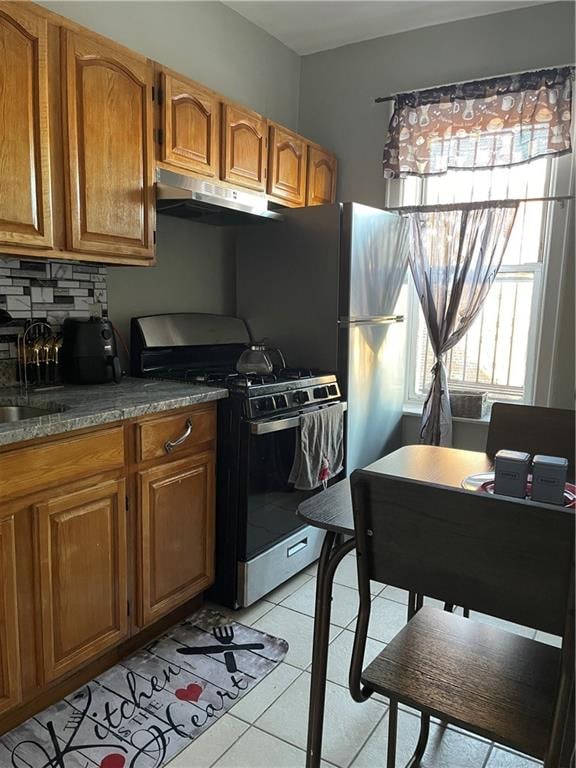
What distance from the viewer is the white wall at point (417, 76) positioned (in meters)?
2.81

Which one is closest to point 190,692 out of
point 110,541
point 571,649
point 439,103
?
point 110,541

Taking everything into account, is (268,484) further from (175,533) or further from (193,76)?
(193,76)

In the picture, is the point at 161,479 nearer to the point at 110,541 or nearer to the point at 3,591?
the point at 110,541

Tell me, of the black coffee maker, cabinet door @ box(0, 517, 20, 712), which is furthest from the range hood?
cabinet door @ box(0, 517, 20, 712)

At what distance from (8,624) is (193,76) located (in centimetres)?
254

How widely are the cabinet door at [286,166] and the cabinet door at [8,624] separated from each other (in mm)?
2060

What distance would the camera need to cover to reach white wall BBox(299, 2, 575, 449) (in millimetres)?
2807

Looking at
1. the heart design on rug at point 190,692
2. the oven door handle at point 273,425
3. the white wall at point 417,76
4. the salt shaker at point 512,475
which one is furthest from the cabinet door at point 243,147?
the heart design on rug at point 190,692

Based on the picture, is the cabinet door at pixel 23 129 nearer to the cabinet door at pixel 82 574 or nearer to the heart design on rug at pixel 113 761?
the cabinet door at pixel 82 574

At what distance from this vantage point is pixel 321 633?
134 cm

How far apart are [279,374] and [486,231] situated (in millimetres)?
1355

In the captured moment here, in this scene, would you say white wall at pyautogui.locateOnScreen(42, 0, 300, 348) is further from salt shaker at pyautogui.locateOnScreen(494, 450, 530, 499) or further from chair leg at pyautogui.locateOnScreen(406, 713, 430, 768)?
chair leg at pyautogui.locateOnScreen(406, 713, 430, 768)

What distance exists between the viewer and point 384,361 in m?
3.08

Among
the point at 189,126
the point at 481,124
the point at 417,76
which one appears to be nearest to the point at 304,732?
the point at 189,126
